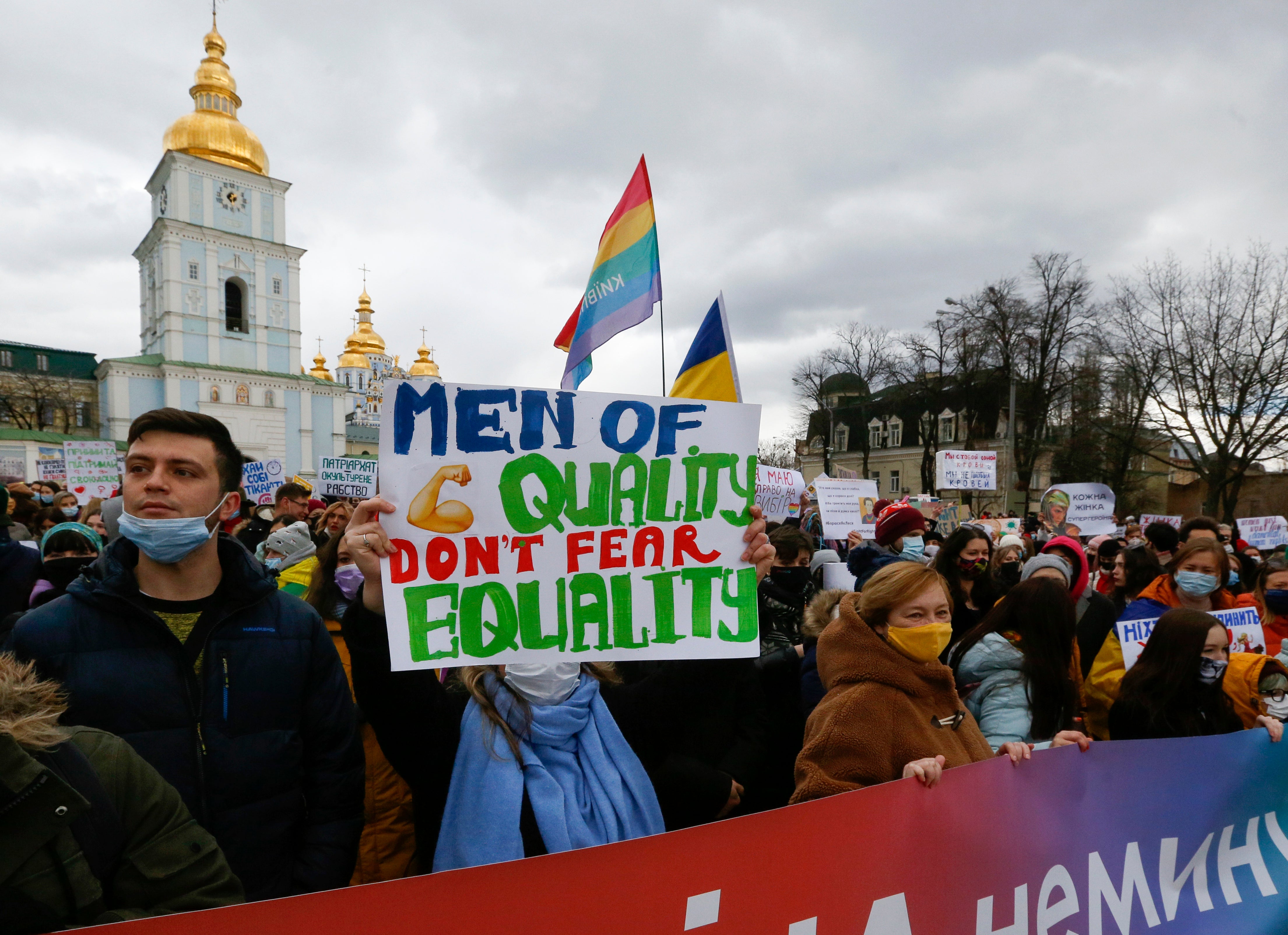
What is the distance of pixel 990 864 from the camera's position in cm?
227

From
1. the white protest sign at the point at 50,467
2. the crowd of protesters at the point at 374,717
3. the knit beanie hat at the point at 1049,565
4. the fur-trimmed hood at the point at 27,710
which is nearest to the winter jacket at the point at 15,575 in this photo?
the crowd of protesters at the point at 374,717

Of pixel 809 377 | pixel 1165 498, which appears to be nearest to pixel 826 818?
pixel 809 377

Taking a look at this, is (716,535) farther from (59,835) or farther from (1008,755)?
(59,835)

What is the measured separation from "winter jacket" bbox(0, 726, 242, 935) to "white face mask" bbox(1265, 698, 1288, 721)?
3.62 metres

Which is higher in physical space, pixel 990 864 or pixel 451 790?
pixel 451 790

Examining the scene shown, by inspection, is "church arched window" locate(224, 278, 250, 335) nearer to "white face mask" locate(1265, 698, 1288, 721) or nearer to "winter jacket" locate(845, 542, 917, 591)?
"winter jacket" locate(845, 542, 917, 591)

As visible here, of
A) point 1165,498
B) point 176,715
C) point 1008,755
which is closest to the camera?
point 176,715

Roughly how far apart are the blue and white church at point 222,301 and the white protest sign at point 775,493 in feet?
142

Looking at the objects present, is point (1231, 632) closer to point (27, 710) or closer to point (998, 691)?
point (998, 691)

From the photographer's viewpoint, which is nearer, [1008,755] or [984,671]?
[1008,755]

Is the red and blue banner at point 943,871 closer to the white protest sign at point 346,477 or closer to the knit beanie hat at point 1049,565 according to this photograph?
the knit beanie hat at point 1049,565

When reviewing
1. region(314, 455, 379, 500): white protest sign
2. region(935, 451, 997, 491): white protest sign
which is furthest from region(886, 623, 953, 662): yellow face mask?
region(935, 451, 997, 491): white protest sign

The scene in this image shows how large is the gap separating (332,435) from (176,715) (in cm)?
5334

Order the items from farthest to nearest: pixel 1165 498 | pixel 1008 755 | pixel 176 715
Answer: pixel 1165 498
pixel 1008 755
pixel 176 715
